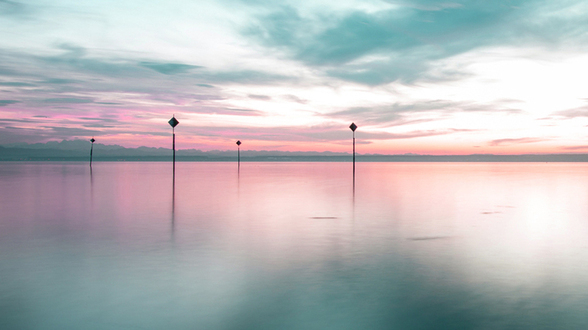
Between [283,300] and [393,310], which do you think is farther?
[283,300]

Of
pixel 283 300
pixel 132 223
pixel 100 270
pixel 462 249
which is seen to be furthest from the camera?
pixel 132 223

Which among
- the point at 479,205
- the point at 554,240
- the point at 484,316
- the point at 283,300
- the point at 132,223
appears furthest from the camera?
the point at 479,205

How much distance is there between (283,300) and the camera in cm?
641

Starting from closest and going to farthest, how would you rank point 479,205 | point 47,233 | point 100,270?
point 100,270 < point 47,233 < point 479,205

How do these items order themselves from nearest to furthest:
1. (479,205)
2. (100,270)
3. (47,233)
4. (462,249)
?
1. (100,270)
2. (462,249)
3. (47,233)
4. (479,205)

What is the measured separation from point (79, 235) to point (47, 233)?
115 cm

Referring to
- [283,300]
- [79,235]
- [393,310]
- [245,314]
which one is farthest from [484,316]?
[79,235]

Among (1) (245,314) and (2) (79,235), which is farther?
(2) (79,235)

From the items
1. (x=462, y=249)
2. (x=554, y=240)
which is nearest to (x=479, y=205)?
(x=554, y=240)

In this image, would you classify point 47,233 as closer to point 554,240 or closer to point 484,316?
point 484,316

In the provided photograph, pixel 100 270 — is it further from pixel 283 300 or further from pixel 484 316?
pixel 484 316

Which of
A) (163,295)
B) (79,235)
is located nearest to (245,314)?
(163,295)

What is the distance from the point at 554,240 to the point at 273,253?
7.66 metres

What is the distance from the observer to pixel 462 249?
10.2m
